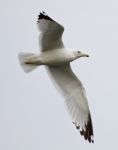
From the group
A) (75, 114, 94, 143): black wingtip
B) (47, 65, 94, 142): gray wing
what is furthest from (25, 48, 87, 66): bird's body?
(75, 114, 94, 143): black wingtip

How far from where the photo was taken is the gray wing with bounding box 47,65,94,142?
10.5 meters

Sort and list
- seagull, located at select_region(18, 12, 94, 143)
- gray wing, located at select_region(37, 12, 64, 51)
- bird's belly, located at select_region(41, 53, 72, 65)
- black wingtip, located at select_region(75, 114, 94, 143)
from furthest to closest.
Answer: black wingtip, located at select_region(75, 114, 94, 143) < bird's belly, located at select_region(41, 53, 72, 65) < seagull, located at select_region(18, 12, 94, 143) < gray wing, located at select_region(37, 12, 64, 51)

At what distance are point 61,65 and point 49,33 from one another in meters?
0.67

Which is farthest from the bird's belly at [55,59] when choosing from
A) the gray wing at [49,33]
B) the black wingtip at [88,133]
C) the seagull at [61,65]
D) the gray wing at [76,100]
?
the black wingtip at [88,133]

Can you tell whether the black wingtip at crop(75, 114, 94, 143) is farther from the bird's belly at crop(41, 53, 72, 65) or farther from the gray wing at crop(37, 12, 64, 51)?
the gray wing at crop(37, 12, 64, 51)

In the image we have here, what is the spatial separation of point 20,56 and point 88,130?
4.96ft

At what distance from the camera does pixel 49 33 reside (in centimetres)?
1000

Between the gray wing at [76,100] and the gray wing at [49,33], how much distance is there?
46 centimetres

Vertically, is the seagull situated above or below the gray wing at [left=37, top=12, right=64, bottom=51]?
below

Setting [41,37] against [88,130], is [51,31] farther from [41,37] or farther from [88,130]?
[88,130]

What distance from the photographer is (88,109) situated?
10594mm

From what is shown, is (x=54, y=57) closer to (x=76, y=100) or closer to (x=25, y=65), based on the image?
(x=25, y=65)

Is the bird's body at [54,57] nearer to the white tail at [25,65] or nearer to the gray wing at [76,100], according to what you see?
the white tail at [25,65]

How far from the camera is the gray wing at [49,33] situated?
9781mm
